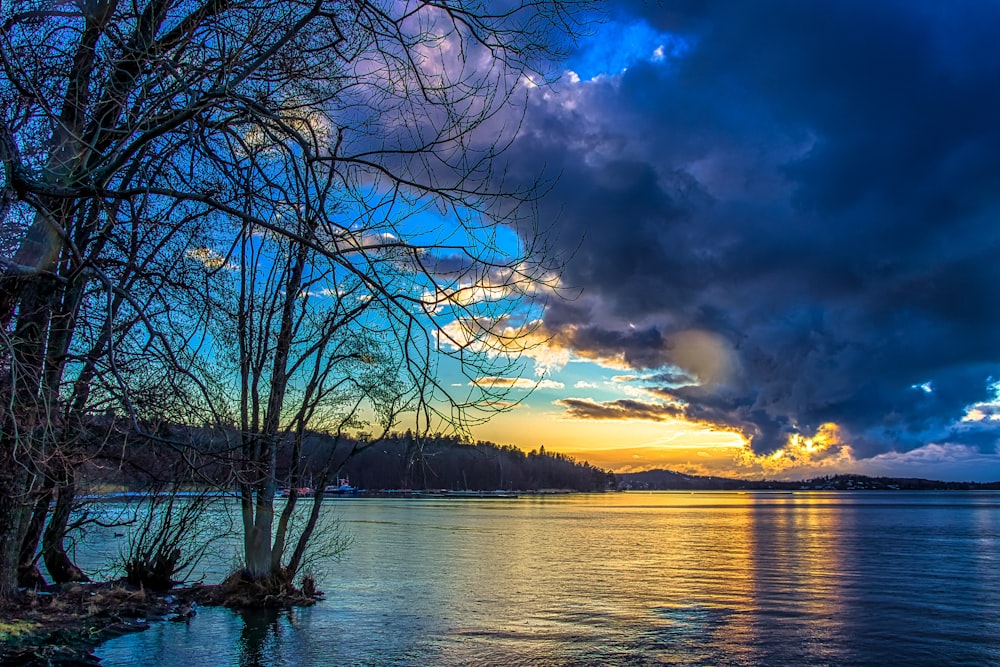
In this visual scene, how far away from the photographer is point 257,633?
2078cm

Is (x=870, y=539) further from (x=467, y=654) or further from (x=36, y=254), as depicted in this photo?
(x=36, y=254)

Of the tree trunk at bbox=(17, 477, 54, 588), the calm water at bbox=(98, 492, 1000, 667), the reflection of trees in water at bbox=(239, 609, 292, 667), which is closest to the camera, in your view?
the reflection of trees in water at bbox=(239, 609, 292, 667)

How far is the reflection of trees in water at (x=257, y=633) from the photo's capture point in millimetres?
17609

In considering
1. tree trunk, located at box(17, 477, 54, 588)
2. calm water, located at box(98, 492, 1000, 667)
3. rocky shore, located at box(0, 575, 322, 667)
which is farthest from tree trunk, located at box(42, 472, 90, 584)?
calm water, located at box(98, 492, 1000, 667)

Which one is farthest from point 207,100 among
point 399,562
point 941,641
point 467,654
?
point 399,562

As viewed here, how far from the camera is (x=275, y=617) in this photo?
77.4ft

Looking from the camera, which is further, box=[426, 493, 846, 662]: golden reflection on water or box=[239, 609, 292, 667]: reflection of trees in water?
box=[426, 493, 846, 662]: golden reflection on water

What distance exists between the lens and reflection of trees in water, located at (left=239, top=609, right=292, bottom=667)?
17.6m

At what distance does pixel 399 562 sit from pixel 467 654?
2696 cm

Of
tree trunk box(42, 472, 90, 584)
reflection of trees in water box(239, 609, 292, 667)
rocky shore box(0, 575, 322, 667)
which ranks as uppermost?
tree trunk box(42, 472, 90, 584)

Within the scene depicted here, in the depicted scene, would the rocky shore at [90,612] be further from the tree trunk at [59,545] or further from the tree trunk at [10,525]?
the tree trunk at [59,545]

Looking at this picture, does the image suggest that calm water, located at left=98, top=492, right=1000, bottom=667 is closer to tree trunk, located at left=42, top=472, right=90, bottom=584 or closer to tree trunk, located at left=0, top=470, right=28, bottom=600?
tree trunk, located at left=0, top=470, right=28, bottom=600

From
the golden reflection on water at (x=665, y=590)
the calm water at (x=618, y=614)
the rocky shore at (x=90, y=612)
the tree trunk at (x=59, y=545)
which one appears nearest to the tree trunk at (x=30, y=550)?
the tree trunk at (x=59, y=545)

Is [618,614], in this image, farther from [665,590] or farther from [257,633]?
[257,633]
